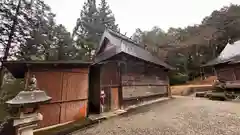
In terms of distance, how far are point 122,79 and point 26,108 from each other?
5711mm

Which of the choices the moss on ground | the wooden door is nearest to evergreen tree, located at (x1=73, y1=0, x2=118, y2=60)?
the wooden door

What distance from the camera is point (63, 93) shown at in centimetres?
550

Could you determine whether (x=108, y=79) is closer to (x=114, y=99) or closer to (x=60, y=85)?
(x=114, y=99)

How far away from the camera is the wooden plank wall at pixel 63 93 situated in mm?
5016

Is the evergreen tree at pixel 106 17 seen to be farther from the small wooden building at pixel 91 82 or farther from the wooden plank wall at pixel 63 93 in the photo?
the wooden plank wall at pixel 63 93

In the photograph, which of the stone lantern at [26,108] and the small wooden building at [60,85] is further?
the small wooden building at [60,85]

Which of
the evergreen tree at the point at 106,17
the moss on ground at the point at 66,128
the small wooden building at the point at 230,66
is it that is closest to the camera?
the moss on ground at the point at 66,128

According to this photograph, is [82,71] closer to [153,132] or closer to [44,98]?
[44,98]

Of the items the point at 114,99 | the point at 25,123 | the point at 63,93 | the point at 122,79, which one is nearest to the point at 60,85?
the point at 63,93

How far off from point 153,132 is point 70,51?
51.7 ft

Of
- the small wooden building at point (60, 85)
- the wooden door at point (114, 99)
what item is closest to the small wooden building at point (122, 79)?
the wooden door at point (114, 99)

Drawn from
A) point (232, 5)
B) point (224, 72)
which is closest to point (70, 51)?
point (224, 72)

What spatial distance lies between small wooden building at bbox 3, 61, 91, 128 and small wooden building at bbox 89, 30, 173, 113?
99cm

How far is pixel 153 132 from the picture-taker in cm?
431
